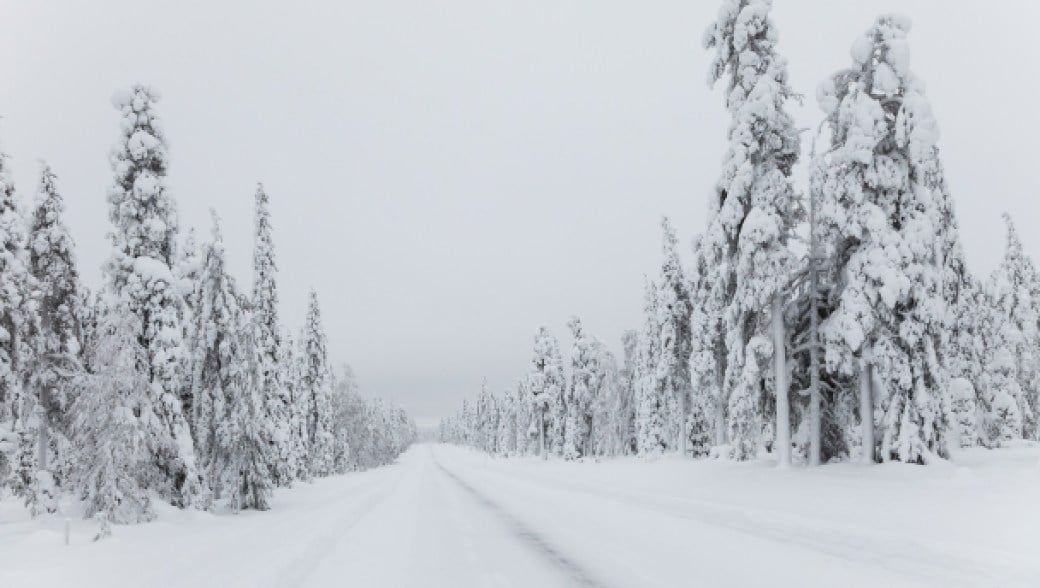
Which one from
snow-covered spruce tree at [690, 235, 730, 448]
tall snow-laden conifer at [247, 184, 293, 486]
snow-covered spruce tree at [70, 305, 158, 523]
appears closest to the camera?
snow-covered spruce tree at [70, 305, 158, 523]

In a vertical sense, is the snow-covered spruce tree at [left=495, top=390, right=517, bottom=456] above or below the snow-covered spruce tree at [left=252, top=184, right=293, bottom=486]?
below

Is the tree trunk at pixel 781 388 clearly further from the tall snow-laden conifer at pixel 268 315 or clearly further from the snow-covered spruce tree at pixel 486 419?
the snow-covered spruce tree at pixel 486 419

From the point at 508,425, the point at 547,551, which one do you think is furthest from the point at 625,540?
the point at 508,425

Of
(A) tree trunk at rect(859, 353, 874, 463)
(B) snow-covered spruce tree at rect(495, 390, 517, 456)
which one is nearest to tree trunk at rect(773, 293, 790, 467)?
(A) tree trunk at rect(859, 353, 874, 463)

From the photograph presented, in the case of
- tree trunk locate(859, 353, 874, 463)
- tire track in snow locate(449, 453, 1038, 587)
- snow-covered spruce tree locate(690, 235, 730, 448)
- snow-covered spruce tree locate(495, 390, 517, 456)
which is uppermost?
snow-covered spruce tree locate(690, 235, 730, 448)

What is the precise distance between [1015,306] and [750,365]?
94.4 feet

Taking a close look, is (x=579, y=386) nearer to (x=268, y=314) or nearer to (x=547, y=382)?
(x=547, y=382)

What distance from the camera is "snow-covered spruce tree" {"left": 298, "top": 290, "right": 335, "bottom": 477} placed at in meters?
60.4

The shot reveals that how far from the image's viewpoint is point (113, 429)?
2041 centimetres

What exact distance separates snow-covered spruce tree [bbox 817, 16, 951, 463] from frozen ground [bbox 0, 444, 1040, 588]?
2.04 m

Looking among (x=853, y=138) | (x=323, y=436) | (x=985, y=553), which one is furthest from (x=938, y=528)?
(x=323, y=436)

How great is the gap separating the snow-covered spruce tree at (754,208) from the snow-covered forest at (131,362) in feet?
60.8

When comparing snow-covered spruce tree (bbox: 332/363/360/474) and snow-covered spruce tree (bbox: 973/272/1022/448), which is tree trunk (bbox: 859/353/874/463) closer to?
snow-covered spruce tree (bbox: 973/272/1022/448)

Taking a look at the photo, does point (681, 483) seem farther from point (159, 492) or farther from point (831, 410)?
point (159, 492)
